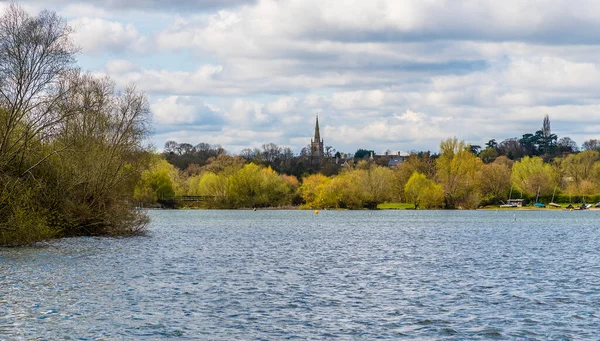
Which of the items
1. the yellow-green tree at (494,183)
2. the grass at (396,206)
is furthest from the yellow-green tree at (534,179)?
the grass at (396,206)

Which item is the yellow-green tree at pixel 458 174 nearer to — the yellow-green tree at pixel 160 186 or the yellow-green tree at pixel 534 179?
the yellow-green tree at pixel 534 179

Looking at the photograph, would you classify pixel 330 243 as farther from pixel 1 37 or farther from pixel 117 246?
pixel 1 37

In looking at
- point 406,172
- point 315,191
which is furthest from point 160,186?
point 406,172

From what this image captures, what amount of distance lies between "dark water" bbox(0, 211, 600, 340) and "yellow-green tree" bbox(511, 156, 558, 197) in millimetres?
122181

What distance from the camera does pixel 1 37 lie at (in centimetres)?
4306

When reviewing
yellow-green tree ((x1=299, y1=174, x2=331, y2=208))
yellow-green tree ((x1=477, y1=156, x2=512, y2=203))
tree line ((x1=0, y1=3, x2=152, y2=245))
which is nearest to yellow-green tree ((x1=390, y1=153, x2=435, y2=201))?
yellow-green tree ((x1=477, y1=156, x2=512, y2=203))

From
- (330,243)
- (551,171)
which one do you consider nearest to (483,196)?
(551,171)

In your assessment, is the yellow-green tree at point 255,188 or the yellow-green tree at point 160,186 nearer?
the yellow-green tree at point 160,186

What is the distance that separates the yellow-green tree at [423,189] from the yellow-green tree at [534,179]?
76.0 ft

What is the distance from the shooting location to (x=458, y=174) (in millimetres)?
158000

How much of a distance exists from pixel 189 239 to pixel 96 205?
35.6 ft

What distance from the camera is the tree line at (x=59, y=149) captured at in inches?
1698

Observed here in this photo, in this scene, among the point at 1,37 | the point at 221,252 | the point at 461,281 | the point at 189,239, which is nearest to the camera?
the point at 461,281

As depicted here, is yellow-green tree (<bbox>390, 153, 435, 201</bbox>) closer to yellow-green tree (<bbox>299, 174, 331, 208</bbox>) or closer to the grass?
the grass
